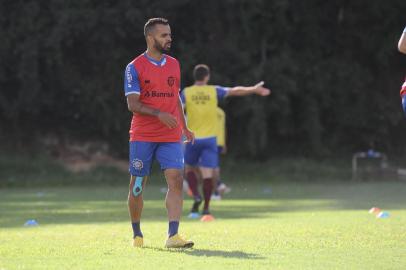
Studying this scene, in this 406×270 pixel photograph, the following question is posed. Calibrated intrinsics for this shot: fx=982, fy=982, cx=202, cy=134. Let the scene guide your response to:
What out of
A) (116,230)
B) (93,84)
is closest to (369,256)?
(116,230)

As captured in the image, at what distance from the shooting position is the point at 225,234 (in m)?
10.9

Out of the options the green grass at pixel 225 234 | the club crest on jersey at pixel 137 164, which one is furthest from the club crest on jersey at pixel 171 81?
the green grass at pixel 225 234

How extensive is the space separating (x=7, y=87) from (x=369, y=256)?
2228 centimetres

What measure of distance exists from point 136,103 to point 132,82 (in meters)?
0.21

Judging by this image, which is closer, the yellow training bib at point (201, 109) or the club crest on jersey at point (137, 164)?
the club crest on jersey at point (137, 164)

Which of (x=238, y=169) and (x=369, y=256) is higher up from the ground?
(x=369, y=256)

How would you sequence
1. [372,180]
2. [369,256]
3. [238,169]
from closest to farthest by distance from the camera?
1. [369,256]
2. [372,180]
3. [238,169]

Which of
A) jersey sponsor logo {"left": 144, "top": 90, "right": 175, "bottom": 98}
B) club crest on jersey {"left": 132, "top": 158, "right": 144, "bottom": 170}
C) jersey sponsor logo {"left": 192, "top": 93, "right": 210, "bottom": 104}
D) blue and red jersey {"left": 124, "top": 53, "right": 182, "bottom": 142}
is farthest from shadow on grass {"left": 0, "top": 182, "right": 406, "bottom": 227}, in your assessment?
jersey sponsor logo {"left": 144, "top": 90, "right": 175, "bottom": 98}

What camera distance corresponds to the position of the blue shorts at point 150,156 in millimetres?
9641

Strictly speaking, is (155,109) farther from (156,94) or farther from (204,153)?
(204,153)

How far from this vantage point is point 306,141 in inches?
1226

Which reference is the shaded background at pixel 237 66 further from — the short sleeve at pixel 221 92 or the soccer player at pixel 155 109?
the soccer player at pixel 155 109

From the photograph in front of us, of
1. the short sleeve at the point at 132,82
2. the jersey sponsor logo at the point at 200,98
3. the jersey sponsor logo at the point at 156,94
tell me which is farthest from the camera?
the jersey sponsor logo at the point at 200,98

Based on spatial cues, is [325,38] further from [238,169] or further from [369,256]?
[369,256]
